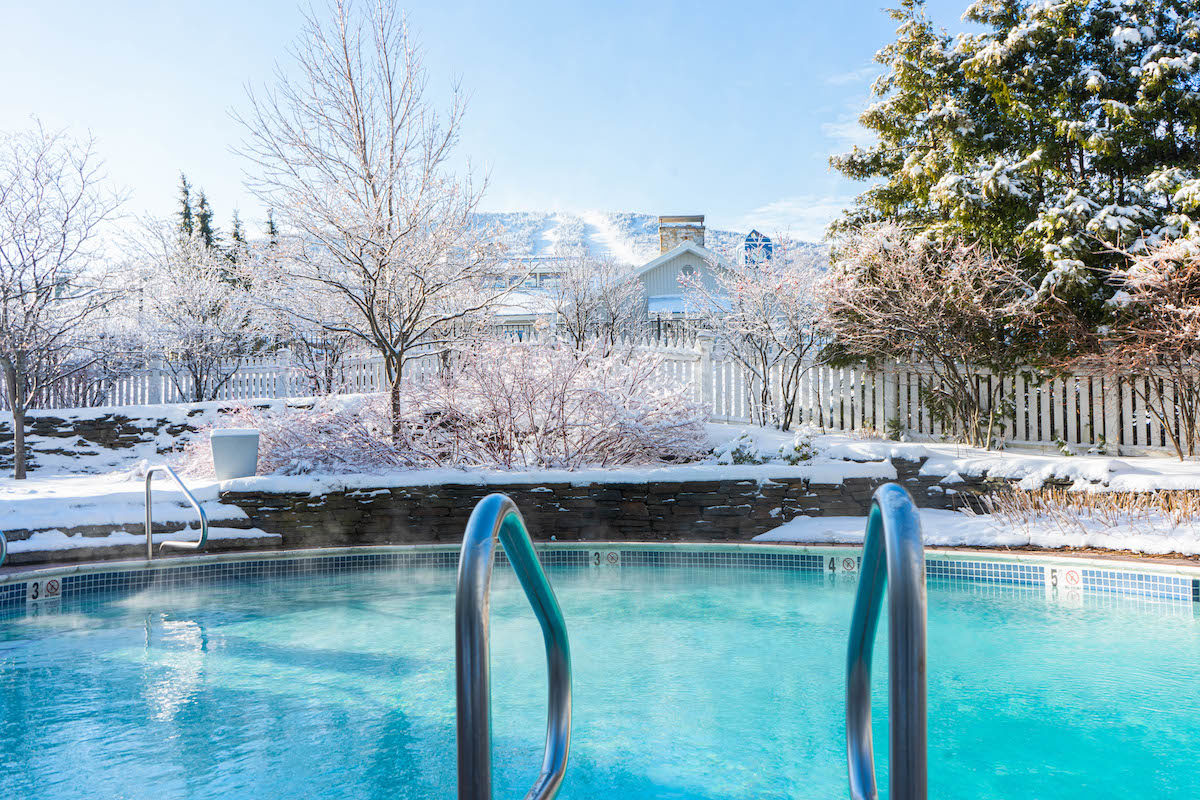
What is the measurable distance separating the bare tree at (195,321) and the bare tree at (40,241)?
2806 mm

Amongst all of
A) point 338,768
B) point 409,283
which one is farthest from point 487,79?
point 338,768

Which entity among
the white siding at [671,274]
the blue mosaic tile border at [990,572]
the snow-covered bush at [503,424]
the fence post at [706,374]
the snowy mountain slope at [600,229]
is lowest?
the blue mosaic tile border at [990,572]

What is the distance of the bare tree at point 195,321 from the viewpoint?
13094 millimetres

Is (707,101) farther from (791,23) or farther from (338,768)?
(338,768)

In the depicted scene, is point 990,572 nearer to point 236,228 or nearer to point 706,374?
point 706,374

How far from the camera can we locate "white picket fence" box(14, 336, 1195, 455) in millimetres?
8906

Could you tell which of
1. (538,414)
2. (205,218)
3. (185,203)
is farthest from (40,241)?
(185,203)

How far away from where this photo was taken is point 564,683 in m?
1.79

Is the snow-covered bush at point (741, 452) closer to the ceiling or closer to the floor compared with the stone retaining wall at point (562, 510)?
closer to the ceiling

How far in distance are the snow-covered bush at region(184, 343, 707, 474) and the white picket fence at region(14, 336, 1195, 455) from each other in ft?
3.40

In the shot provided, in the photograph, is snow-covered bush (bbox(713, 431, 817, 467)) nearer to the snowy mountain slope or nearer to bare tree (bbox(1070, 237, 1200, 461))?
bare tree (bbox(1070, 237, 1200, 461))

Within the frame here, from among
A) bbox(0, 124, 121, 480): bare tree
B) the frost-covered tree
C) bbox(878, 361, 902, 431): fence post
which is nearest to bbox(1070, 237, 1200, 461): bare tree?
the frost-covered tree

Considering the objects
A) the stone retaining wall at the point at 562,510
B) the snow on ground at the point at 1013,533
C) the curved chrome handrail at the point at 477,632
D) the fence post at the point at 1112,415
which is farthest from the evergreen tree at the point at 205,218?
the curved chrome handrail at the point at 477,632

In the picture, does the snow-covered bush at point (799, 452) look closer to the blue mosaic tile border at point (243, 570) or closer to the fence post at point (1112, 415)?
the blue mosaic tile border at point (243, 570)
